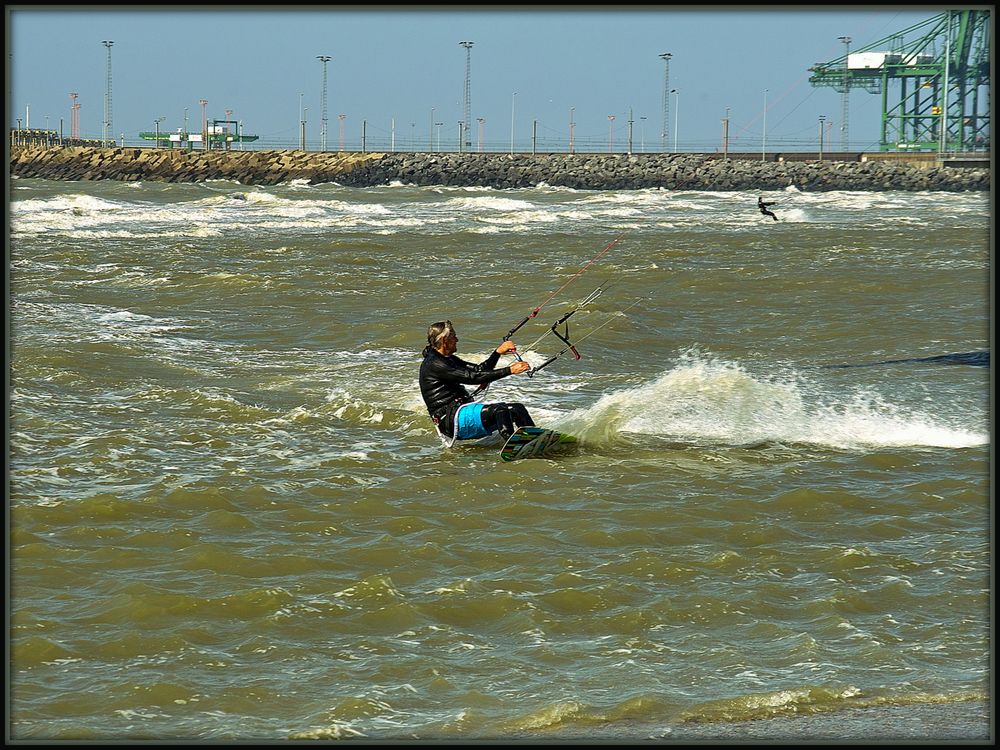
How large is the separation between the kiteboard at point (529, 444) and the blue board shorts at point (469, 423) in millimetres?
263

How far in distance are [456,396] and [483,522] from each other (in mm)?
2300

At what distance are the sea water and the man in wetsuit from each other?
26 centimetres

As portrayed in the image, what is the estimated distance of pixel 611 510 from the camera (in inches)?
353

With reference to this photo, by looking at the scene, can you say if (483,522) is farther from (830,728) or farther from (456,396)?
(830,728)

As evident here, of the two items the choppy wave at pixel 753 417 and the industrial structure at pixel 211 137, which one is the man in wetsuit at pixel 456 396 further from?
the industrial structure at pixel 211 137

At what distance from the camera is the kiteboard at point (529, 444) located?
34.7ft

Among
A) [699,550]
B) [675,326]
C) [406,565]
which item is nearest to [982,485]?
[699,550]

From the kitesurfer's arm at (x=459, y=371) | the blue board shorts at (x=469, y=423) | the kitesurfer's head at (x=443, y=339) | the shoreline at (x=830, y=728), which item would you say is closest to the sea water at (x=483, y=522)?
the shoreline at (x=830, y=728)

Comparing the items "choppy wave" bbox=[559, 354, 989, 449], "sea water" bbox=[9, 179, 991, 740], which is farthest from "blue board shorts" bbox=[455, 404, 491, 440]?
"choppy wave" bbox=[559, 354, 989, 449]

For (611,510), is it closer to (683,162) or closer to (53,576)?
(53,576)

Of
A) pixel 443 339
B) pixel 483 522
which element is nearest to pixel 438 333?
pixel 443 339

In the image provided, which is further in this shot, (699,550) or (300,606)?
(699,550)

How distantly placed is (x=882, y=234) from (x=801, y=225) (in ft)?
14.3

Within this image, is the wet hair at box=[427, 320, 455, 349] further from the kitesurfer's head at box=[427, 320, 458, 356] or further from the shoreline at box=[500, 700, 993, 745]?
the shoreline at box=[500, 700, 993, 745]
